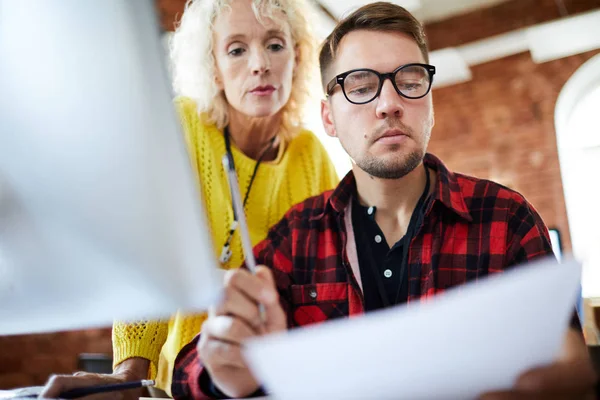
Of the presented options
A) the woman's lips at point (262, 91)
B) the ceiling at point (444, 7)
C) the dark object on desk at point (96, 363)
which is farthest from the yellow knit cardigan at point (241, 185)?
the ceiling at point (444, 7)

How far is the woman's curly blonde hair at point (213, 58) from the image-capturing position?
4.60 feet

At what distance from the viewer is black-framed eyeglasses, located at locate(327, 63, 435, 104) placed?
99cm

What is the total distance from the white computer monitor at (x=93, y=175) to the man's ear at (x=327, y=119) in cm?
76

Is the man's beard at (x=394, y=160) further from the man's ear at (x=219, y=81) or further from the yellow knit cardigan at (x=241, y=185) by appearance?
the man's ear at (x=219, y=81)

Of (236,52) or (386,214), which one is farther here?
(236,52)

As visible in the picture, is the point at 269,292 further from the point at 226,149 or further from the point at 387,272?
the point at 226,149

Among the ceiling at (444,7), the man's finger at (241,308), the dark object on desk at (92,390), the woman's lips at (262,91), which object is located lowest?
the dark object on desk at (92,390)

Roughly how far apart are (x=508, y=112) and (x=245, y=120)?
12.2ft

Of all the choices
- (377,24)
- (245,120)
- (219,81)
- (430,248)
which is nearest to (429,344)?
(430,248)

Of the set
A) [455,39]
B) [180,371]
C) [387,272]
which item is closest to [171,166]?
[180,371]

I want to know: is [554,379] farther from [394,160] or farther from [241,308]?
[394,160]

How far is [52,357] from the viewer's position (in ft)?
9.08

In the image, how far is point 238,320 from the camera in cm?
54

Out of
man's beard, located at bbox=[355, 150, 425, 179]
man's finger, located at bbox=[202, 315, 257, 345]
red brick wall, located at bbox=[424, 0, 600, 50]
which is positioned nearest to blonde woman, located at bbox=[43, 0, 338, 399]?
man's beard, located at bbox=[355, 150, 425, 179]
